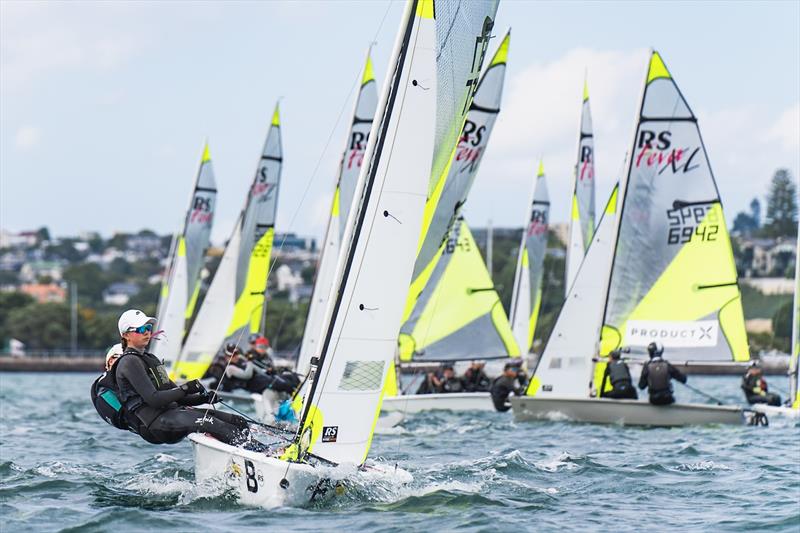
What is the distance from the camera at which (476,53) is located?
12.3 meters

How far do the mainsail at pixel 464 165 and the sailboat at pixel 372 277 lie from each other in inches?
175

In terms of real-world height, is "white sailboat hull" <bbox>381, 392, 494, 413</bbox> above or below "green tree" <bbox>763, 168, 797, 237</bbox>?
below

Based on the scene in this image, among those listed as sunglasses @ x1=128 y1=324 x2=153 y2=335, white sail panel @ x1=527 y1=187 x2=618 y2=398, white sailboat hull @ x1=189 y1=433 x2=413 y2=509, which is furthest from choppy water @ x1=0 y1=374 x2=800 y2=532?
white sail panel @ x1=527 y1=187 x2=618 y2=398

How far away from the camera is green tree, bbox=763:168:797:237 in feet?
343

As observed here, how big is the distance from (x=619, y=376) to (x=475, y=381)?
6.14 m

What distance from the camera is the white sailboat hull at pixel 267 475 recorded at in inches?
370

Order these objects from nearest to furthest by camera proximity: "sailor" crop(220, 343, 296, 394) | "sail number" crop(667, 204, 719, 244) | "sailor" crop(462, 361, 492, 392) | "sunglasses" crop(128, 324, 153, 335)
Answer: "sunglasses" crop(128, 324, 153, 335) → "sailor" crop(220, 343, 296, 394) → "sail number" crop(667, 204, 719, 244) → "sailor" crop(462, 361, 492, 392)

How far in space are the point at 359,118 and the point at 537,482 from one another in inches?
541

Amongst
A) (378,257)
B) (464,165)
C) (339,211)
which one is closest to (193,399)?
(378,257)

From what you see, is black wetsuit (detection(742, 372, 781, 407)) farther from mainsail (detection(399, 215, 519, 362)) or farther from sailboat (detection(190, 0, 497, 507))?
sailboat (detection(190, 0, 497, 507))

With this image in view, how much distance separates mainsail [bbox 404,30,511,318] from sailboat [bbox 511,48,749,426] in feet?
8.21

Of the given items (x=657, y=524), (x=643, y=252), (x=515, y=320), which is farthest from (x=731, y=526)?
(x=515, y=320)

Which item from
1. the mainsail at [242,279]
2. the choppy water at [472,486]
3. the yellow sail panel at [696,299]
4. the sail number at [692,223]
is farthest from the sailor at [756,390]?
the mainsail at [242,279]

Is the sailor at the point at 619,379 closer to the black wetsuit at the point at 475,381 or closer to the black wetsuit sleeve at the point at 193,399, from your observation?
the black wetsuit at the point at 475,381
